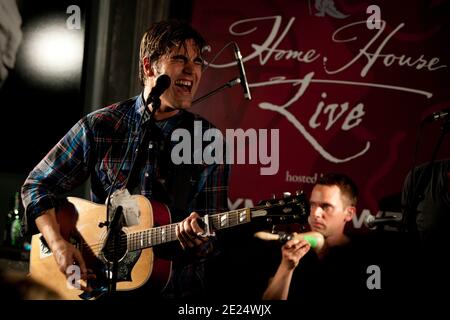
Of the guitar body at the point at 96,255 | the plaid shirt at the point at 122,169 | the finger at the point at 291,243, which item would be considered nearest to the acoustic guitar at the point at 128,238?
the guitar body at the point at 96,255

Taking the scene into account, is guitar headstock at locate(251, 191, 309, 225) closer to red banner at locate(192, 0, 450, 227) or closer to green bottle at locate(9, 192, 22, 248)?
red banner at locate(192, 0, 450, 227)

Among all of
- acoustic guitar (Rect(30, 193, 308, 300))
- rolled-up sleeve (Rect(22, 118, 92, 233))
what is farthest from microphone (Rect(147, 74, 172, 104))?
rolled-up sleeve (Rect(22, 118, 92, 233))

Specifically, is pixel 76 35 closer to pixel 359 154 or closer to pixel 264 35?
Result: pixel 264 35

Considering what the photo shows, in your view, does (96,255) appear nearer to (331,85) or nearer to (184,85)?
(184,85)

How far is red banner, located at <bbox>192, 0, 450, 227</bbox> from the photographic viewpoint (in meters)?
3.44

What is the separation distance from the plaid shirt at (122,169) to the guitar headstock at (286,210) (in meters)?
0.48

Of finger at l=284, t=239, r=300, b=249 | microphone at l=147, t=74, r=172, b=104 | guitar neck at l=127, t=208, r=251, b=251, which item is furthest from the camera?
finger at l=284, t=239, r=300, b=249

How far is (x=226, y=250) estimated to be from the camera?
3361mm

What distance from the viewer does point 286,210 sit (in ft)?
8.88

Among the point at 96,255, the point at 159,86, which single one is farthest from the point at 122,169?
the point at 159,86

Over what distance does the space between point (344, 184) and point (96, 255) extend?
1478 millimetres

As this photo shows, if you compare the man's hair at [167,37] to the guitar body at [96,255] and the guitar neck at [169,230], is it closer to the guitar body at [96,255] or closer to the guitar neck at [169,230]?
the guitar body at [96,255]

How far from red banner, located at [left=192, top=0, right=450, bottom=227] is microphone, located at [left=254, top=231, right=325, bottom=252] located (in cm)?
33

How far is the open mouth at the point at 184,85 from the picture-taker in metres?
3.22
